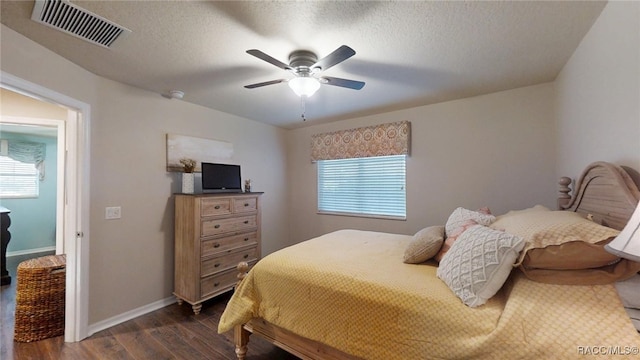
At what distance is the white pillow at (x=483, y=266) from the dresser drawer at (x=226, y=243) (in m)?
2.34

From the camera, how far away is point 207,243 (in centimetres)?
272

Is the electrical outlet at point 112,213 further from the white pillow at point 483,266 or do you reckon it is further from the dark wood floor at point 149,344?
the white pillow at point 483,266

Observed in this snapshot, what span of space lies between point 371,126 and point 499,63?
1.73 metres

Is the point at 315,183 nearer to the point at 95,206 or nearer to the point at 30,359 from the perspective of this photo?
the point at 95,206

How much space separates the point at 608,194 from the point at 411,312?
4.08ft

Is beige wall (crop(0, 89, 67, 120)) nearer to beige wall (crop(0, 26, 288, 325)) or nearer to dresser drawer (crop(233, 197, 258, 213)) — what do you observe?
beige wall (crop(0, 26, 288, 325))

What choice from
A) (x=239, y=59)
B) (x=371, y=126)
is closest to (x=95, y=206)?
(x=239, y=59)

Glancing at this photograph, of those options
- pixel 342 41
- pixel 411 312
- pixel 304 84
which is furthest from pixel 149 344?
pixel 342 41

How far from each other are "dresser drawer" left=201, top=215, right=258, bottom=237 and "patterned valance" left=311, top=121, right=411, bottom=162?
1.55 metres

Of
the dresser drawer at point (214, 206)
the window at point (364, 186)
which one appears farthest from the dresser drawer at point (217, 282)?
the window at point (364, 186)

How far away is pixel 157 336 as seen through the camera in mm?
2252

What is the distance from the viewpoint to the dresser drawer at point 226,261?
106 inches

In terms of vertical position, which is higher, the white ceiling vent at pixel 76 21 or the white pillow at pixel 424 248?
the white ceiling vent at pixel 76 21

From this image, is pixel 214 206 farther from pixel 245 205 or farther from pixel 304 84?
pixel 304 84
